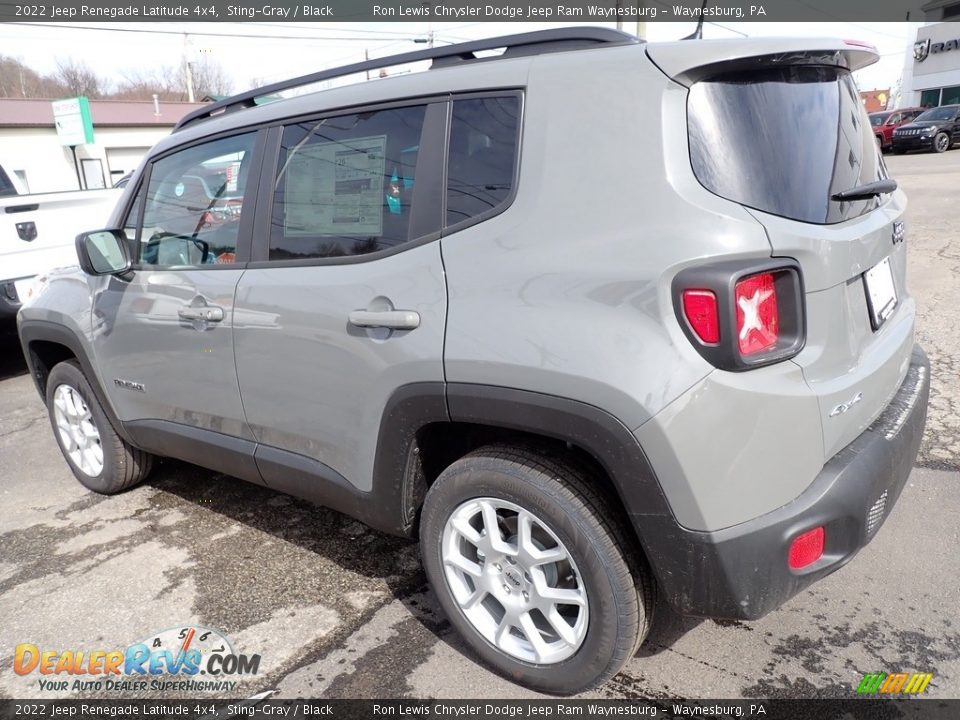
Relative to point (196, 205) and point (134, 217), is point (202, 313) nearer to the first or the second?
point (196, 205)

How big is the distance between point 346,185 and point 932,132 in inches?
958

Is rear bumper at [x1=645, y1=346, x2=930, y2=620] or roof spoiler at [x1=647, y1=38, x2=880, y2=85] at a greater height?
roof spoiler at [x1=647, y1=38, x2=880, y2=85]

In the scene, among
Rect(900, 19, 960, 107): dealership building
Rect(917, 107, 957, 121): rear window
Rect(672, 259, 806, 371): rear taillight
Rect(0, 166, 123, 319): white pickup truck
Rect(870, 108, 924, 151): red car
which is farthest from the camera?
Rect(900, 19, 960, 107): dealership building

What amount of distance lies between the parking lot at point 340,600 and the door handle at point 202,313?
109cm

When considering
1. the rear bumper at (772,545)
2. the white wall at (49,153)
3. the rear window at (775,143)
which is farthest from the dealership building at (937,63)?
the rear bumper at (772,545)

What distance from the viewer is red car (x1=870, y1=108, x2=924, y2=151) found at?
23.4 m

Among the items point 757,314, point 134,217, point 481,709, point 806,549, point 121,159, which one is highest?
point 121,159

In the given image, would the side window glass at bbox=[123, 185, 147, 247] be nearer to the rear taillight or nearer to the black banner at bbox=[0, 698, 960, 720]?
the black banner at bbox=[0, 698, 960, 720]

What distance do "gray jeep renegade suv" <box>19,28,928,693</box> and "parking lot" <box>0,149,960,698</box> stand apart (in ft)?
1.20

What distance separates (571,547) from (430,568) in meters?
0.60

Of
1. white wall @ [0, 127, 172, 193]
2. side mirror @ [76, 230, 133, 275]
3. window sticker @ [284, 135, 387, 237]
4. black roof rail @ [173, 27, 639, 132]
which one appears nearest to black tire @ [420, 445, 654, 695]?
window sticker @ [284, 135, 387, 237]

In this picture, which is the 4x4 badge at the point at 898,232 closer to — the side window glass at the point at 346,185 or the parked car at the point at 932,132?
the side window glass at the point at 346,185

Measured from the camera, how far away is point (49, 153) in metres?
25.8

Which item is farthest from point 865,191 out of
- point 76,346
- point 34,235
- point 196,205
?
point 34,235
